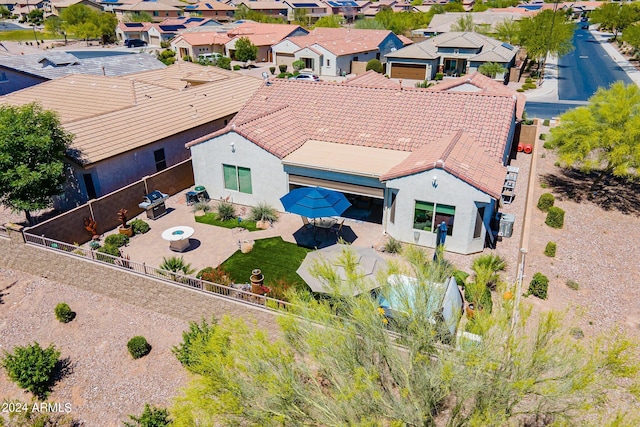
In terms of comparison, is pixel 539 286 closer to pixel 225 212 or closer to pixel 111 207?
pixel 225 212

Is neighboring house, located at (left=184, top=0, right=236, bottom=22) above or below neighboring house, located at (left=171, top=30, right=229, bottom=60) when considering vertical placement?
above

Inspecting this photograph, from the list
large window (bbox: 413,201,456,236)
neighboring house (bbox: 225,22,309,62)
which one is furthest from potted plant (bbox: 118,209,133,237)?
neighboring house (bbox: 225,22,309,62)

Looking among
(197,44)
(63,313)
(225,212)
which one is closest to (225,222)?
(225,212)

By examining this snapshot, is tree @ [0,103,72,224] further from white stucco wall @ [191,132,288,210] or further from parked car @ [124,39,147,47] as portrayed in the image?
parked car @ [124,39,147,47]

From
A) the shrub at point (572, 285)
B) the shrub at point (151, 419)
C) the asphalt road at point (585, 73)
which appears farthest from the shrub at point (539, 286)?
the asphalt road at point (585, 73)

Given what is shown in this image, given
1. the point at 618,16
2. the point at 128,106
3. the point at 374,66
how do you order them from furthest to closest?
the point at 618,16 → the point at 374,66 → the point at 128,106

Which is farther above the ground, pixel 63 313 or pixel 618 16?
pixel 618 16

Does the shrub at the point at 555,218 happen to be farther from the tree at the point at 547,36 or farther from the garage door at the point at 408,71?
the tree at the point at 547,36

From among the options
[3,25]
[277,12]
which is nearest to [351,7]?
[277,12]
